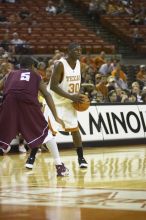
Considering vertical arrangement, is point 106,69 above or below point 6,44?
below

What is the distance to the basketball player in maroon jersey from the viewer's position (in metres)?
8.09

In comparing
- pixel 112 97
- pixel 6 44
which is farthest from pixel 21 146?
pixel 6 44

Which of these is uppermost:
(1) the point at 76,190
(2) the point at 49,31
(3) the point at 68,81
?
(3) the point at 68,81

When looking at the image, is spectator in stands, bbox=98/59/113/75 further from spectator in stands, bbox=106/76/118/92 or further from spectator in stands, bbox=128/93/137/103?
spectator in stands, bbox=128/93/137/103

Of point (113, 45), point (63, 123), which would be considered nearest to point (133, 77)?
point (113, 45)

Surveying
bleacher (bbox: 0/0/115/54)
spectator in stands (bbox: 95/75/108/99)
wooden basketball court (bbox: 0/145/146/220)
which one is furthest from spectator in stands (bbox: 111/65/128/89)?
wooden basketball court (bbox: 0/145/146/220)

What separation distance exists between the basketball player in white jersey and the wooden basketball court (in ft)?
2.23

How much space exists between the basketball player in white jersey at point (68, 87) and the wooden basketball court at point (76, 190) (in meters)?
0.68

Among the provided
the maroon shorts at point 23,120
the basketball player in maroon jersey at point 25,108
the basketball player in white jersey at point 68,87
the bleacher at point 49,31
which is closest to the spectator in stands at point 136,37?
the bleacher at point 49,31

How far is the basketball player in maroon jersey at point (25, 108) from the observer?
8.09 metres

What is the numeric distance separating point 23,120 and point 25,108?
0.17 meters

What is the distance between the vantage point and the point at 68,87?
9.33 m

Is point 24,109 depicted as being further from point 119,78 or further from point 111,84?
point 119,78

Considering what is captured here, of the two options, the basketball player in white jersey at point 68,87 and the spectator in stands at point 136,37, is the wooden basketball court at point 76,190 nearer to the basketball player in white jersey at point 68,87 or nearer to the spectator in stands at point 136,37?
the basketball player in white jersey at point 68,87
